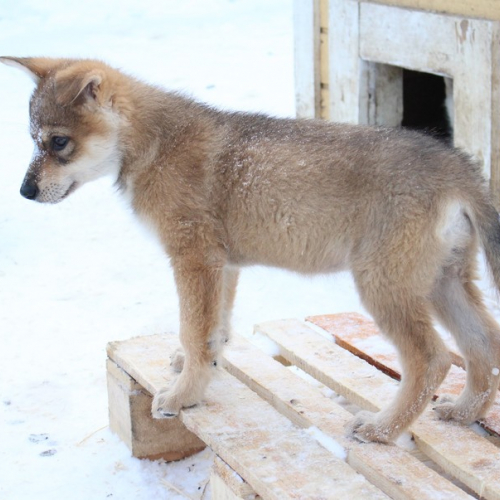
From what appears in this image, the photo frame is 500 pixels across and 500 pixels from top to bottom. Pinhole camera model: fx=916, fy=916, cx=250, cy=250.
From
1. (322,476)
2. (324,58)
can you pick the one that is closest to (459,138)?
(324,58)

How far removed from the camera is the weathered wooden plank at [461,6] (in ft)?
17.8

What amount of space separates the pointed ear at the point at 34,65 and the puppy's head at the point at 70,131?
0.05 metres

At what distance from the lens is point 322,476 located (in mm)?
2844

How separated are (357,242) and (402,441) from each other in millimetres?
719

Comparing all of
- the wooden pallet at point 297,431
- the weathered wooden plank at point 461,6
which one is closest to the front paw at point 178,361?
the wooden pallet at point 297,431

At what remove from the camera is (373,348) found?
156 inches

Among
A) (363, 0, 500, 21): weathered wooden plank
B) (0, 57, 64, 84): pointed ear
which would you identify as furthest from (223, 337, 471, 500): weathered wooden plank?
(363, 0, 500, 21): weathered wooden plank

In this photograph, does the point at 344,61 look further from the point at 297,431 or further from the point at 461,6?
the point at 297,431

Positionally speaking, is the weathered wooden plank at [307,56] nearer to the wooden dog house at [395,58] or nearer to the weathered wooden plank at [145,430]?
the wooden dog house at [395,58]

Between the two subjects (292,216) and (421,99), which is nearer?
(292,216)

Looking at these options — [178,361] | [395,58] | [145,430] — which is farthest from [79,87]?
[395,58]

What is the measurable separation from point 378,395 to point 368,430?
1.27 ft

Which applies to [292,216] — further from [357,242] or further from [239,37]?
[239,37]

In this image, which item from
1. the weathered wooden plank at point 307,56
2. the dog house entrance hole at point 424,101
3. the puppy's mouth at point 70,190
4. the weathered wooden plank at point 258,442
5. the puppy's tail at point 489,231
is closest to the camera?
the weathered wooden plank at point 258,442
